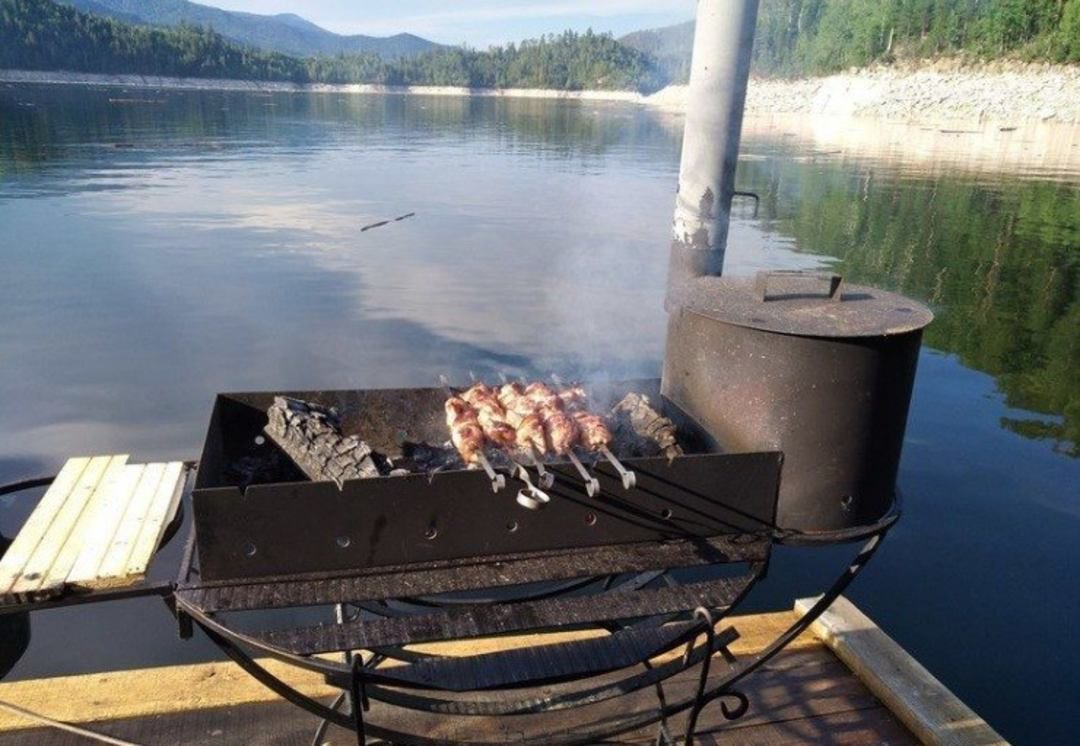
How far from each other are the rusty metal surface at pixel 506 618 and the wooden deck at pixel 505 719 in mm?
1165

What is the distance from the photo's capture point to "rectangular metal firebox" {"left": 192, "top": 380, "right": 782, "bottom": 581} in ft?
8.11

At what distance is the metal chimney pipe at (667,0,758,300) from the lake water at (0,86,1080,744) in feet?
5.34

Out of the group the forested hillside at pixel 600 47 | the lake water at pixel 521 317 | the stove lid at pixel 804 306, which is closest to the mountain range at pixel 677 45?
the forested hillside at pixel 600 47

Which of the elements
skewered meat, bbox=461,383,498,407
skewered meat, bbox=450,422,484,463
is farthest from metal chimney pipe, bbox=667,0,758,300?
skewered meat, bbox=450,422,484,463

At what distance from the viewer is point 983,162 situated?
42438 millimetres

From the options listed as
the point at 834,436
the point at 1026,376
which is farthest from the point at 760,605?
the point at 1026,376

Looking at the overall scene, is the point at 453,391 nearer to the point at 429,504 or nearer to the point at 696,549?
the point at 429,504

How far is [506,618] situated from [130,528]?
1.64m

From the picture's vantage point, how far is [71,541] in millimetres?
2963

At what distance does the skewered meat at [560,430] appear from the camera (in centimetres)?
321

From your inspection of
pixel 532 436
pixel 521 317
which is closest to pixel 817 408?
pixel 532 436

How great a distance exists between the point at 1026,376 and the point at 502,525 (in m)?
12.8

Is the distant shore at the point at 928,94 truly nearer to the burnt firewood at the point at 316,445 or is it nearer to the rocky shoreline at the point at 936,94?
the rocky shoreline at the point at 936,94

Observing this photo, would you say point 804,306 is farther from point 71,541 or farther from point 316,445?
point 71,541
